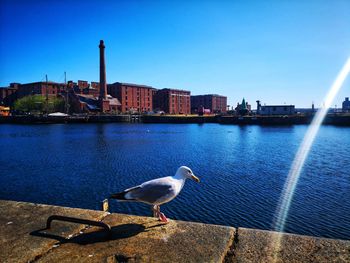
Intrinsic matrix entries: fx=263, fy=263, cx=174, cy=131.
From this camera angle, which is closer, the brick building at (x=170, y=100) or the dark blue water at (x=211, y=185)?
the dark blue water at (x=211, y=185)

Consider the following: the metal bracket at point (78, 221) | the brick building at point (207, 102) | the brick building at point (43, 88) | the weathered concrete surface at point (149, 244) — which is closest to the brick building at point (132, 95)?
the brick building at point (43, 88)

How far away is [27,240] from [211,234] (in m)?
2.53

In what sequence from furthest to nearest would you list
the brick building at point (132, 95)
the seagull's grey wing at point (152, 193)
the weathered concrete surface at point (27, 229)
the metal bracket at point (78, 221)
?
the brick building at point (132, 95)
the seagull's grey wing at point (152, 193)
the metal bracket at point (78, 221)
the weathered concrete surface at point (27, 229)

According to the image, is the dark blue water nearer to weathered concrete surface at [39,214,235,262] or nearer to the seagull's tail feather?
the seagull's tail feather

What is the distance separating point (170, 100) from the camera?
512 feet

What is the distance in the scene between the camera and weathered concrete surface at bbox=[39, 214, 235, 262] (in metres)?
3.14

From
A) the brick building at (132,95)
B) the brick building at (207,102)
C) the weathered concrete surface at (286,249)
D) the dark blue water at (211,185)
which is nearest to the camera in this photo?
the weathered concrete surface at (286,249)

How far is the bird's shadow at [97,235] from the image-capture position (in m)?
3.58

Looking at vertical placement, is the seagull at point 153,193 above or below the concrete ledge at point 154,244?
above

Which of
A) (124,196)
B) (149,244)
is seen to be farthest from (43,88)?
(149,244)

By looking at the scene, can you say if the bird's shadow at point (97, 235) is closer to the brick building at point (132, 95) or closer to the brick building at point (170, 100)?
the brick building at point (132, 95)

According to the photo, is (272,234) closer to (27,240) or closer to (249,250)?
(249,250)

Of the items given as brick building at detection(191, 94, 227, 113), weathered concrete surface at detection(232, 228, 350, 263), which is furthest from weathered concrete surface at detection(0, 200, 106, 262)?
brick building at detection(191, 94, 227, 113)

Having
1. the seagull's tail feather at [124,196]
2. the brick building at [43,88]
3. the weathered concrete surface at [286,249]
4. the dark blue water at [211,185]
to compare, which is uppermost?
the brick building at [43,88]
